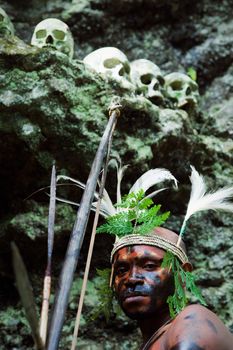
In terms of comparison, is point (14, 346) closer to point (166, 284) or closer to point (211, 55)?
point (166, 284)

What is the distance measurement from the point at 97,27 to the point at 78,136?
141cm

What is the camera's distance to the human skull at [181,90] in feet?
10.0

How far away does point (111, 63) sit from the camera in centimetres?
279

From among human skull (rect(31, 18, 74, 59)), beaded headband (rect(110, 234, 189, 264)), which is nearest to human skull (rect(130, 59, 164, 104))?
human skull (rect(31, 18, 74, 59))

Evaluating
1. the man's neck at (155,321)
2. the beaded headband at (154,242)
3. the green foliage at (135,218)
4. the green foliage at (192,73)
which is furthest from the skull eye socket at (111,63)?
the man's neck at (155,321)

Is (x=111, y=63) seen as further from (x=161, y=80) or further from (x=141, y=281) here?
(x=141, y=281)

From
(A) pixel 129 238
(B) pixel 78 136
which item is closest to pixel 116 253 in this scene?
(A) pixel 129 238

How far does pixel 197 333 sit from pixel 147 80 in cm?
181

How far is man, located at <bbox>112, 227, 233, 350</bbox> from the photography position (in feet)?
4.78

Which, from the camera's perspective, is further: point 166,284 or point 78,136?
point 78,136

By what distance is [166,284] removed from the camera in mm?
1737

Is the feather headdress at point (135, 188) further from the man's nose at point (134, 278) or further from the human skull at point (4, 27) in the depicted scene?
the human skull at point (4, 27)

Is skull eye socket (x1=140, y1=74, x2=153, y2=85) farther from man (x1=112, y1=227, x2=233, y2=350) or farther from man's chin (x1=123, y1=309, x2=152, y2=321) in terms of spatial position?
man's chin (x1=123, y1=309, x2=152, y2=321)

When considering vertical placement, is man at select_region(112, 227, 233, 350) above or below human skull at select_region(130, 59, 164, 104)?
below
